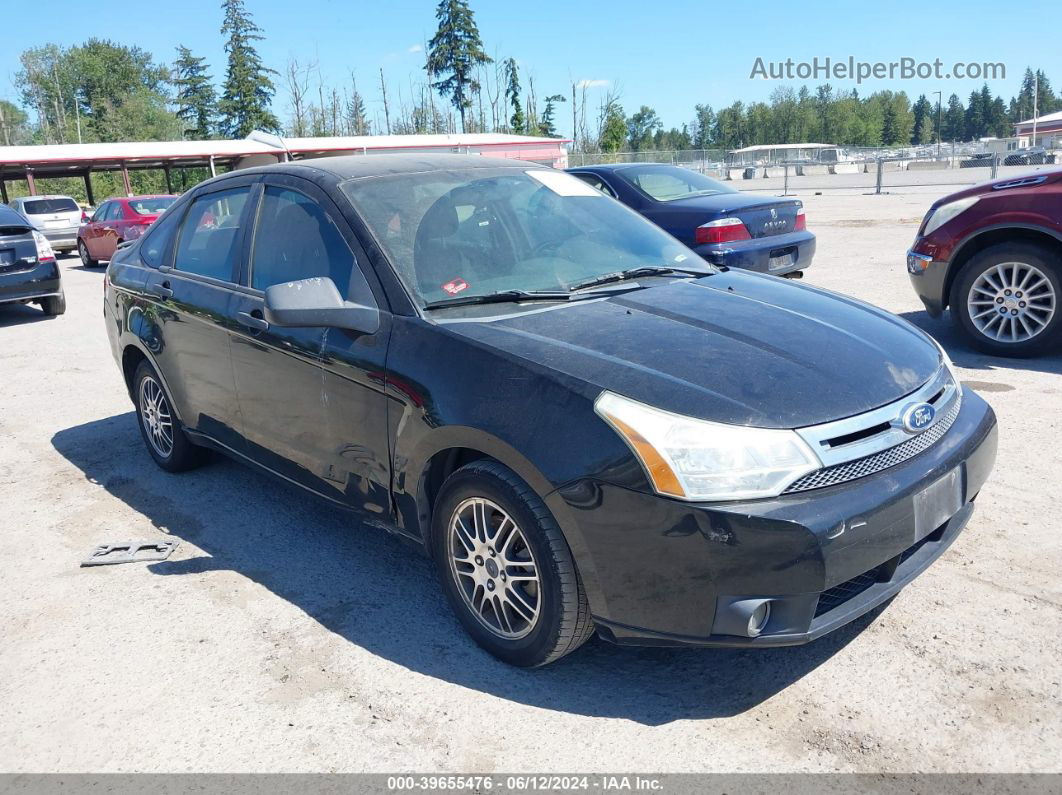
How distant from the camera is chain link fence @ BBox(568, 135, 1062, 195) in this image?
29.9 m

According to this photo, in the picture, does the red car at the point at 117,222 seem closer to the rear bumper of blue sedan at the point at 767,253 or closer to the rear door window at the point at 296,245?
the rear bumper of blue sedan at the point at 767,253

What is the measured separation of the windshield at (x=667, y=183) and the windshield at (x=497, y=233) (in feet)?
17.1

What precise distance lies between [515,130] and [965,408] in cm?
7689

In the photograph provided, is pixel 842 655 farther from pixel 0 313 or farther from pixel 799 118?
pixel 799 118

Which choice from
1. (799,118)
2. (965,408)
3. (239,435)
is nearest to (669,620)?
(965,408)

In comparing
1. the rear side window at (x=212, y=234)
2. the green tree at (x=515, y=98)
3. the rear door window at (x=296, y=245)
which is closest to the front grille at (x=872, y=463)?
the rear door window at (x=296, y=245)

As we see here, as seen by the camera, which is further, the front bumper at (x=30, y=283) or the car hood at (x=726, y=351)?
the front bumper at (x=30, y=283)

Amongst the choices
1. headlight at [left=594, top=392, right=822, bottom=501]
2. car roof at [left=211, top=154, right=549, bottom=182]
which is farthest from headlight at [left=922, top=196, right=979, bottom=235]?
headlight at [left=594, top=392, right=822, bottom=501]

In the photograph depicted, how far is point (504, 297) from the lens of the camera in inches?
136

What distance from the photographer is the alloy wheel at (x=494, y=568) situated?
9.68 feet

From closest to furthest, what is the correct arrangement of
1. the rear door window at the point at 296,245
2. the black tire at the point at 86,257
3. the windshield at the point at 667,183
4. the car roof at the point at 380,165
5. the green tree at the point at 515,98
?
the rear door window at the point at 296,245 < the car roof at the point at 380,165 < the windshield at the point at 667,183 < the black tire at the point at 86,257 < the green tree at the point at 515,98

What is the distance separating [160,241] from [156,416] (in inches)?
41.2

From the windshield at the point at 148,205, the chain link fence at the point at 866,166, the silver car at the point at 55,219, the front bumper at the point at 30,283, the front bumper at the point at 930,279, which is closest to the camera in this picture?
the front bumper at the point at 930,279

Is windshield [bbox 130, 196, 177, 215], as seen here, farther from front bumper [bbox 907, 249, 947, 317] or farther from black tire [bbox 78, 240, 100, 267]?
front bumper [bbox 907, 249, 947, 317]
